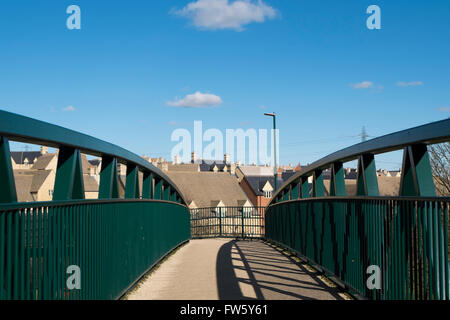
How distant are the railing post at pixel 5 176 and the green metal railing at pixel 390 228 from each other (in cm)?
353

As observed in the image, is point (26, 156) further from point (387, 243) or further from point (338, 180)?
point (387, 243)

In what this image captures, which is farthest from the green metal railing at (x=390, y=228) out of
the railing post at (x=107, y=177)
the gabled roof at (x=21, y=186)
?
the gabled roof at (x=21, y=186)

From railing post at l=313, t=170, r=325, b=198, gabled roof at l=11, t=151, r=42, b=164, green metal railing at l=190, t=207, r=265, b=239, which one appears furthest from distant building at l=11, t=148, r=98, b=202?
gabled roof at l=11, t=151, r=42, b=164

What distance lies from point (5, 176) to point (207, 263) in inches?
305

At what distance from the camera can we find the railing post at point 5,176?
4.00 metres

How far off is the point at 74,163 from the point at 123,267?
7.36 ft

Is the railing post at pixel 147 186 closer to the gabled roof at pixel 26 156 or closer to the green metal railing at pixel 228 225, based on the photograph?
the green metal railing at pixel 228 225

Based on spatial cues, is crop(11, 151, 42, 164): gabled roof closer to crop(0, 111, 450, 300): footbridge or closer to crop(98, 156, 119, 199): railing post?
crop(0, 111, 450, 300): footbridge

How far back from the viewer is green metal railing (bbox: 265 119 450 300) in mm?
4496

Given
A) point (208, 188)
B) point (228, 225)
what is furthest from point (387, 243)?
point (208, 188)

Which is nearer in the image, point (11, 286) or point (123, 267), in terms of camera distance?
point (11, 286)

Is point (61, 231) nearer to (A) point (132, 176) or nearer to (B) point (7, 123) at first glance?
(B) point (7, 123)
